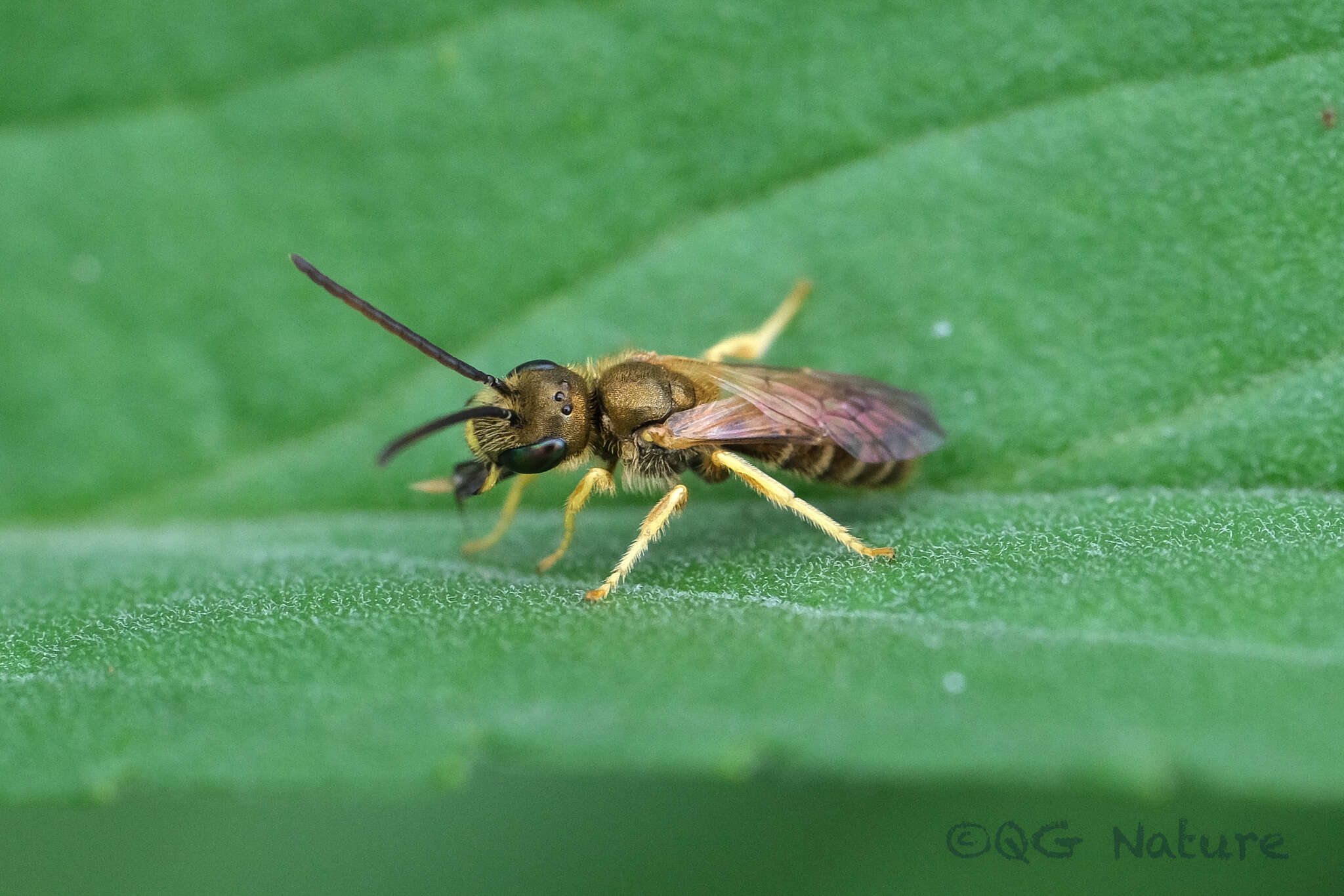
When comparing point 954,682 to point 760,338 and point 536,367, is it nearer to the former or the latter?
point 536,367

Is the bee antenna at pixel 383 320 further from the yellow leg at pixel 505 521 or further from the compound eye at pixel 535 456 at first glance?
the yellow leg at pixel 505 521

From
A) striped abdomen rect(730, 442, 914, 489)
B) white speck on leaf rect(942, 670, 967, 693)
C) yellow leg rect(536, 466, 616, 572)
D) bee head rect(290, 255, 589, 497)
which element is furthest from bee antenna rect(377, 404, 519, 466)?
white speck on leaf rect(942, 670, 967, 693)

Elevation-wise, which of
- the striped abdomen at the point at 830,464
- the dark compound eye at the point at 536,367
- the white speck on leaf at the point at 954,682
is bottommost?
the white speck on leaf at the point at 954,682

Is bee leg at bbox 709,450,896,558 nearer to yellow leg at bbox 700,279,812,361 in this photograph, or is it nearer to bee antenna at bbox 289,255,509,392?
yellow leg at bbox 700,279,812,361

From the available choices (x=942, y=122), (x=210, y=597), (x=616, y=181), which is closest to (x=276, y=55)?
(x=616, y=181)

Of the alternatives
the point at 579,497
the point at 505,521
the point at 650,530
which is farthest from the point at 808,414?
the point at 505,521

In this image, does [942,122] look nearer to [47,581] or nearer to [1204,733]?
[1204,733]

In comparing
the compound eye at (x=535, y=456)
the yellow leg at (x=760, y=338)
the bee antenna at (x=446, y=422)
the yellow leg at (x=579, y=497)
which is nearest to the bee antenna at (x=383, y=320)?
the bee antenna at (x=446, y=422)
